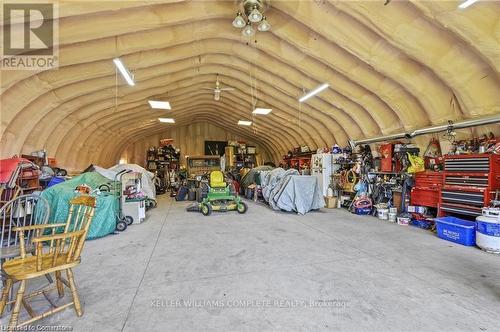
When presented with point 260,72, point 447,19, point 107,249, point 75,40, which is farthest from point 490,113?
point 75,40

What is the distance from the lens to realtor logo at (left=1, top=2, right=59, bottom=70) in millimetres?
3473

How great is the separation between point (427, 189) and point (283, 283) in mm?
4607

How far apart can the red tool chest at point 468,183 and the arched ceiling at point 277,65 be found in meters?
0.92

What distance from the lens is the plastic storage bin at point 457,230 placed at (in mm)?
4137

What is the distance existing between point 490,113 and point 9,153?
9694 millimetres

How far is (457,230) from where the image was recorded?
14.1ft

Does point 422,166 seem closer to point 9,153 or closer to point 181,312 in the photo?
point 181,312

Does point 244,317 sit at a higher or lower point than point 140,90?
lower

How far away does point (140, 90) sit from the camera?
7383 mm

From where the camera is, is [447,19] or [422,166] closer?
[447,19]

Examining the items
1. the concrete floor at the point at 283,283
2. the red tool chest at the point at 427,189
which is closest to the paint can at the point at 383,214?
the red tool chest at the point at 427,189

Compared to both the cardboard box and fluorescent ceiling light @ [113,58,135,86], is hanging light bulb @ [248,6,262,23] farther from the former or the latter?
the cardboard box

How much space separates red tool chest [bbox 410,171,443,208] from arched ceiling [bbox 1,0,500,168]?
123 cm

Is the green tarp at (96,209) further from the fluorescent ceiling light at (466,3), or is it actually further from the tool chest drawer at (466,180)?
the tool chest drawer at (466,180)
